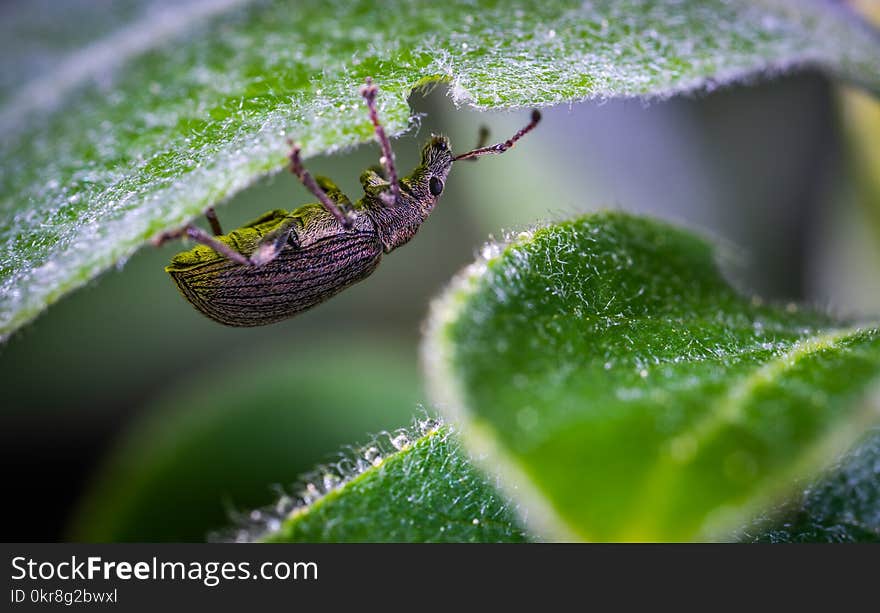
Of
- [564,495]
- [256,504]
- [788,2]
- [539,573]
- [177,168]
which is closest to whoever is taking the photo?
[564,495]

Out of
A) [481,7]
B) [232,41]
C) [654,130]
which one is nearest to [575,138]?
[654,130]

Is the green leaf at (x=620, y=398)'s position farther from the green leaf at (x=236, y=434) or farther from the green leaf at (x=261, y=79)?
the green leaf at (x=236, y=434)

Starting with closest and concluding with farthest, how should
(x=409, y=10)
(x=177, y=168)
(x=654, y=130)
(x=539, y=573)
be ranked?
(x=539, y=573), (x=177, y=168), (x=409, y=10), (x=654, y=130)

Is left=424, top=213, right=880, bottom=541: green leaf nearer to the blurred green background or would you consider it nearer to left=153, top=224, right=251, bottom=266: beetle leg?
left=153, top=224, right=251, bottom=266: beetle leg

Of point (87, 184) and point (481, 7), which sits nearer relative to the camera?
point (87, 184)

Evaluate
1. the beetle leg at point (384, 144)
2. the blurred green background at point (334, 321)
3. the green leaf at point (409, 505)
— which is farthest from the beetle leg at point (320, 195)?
the green leaf at point (409, 505)

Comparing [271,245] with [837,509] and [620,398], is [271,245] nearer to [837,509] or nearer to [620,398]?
[620,398]

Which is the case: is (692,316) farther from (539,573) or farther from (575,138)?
(575,138)

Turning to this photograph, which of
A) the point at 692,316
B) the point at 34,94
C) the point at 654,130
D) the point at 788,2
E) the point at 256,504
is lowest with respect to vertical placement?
the point at 256,504

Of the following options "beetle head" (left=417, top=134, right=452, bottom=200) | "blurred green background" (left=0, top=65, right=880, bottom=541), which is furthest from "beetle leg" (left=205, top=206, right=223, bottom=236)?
"beetle head" (left=417, top=134, right=452, bottom=200)
